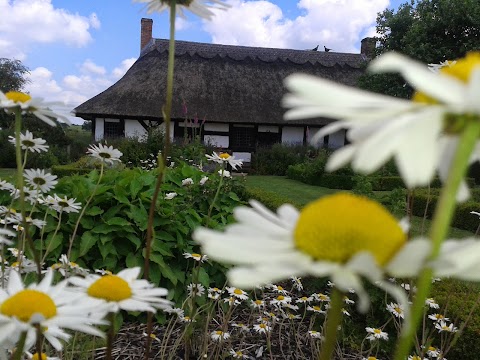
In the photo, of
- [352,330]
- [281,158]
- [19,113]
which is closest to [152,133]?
[281,158]

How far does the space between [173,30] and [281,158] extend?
16124 mm

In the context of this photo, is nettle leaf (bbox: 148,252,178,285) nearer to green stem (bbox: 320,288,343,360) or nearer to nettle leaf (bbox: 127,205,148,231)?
nettle leaf (bbox: 127,205,148,231)

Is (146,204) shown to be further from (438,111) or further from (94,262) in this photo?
(438,111)

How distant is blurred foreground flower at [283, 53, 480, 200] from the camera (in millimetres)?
380

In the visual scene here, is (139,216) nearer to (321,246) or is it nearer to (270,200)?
(321,246)

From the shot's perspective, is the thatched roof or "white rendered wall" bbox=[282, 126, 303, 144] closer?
the thatched roof

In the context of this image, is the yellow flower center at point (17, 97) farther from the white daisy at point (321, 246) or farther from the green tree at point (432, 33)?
the green tree at point (432, 33)

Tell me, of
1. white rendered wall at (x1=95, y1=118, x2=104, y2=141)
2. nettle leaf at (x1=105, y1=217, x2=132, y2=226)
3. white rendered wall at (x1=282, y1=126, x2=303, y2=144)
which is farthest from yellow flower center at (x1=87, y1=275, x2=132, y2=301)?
white rendered wall at (x1=282, y1=126, x2=303, y2=144)

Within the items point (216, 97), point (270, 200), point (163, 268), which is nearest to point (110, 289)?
point (163, 268)

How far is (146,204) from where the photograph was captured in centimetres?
374

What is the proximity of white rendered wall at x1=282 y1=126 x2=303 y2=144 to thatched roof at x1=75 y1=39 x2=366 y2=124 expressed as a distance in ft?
2.70

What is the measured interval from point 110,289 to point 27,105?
1.53ft

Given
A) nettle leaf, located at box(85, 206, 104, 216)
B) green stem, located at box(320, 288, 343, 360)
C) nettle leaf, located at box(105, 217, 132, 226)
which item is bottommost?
nettle leaf, located at box(105, 217, 132, 226)

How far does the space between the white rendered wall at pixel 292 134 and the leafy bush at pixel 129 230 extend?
1572 centimetres
